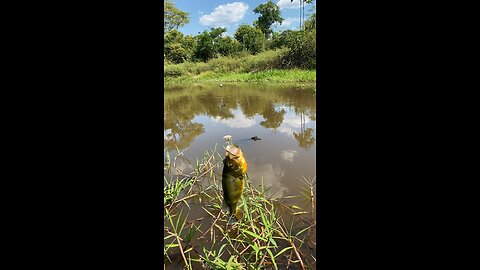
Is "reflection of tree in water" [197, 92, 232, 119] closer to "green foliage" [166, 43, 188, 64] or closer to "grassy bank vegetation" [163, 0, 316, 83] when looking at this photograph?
"grassy bank vegetation" [163, 0, 316, 83]

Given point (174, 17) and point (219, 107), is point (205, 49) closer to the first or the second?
point (174, 17)

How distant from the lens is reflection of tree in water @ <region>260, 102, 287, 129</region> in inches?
185

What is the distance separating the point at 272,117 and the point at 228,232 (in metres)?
3.72

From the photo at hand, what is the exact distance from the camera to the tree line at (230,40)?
16.3 metres

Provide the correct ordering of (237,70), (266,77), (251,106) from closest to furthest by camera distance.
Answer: (251,106)
(266,77)
(237,70)

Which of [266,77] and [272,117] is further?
[266,77]

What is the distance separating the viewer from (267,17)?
81.0 ft

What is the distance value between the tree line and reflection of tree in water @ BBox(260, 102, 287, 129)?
9106 mm

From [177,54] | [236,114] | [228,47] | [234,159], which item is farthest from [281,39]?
[234,159]

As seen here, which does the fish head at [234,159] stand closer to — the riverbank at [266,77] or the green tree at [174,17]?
the riverbank at [266,77]
